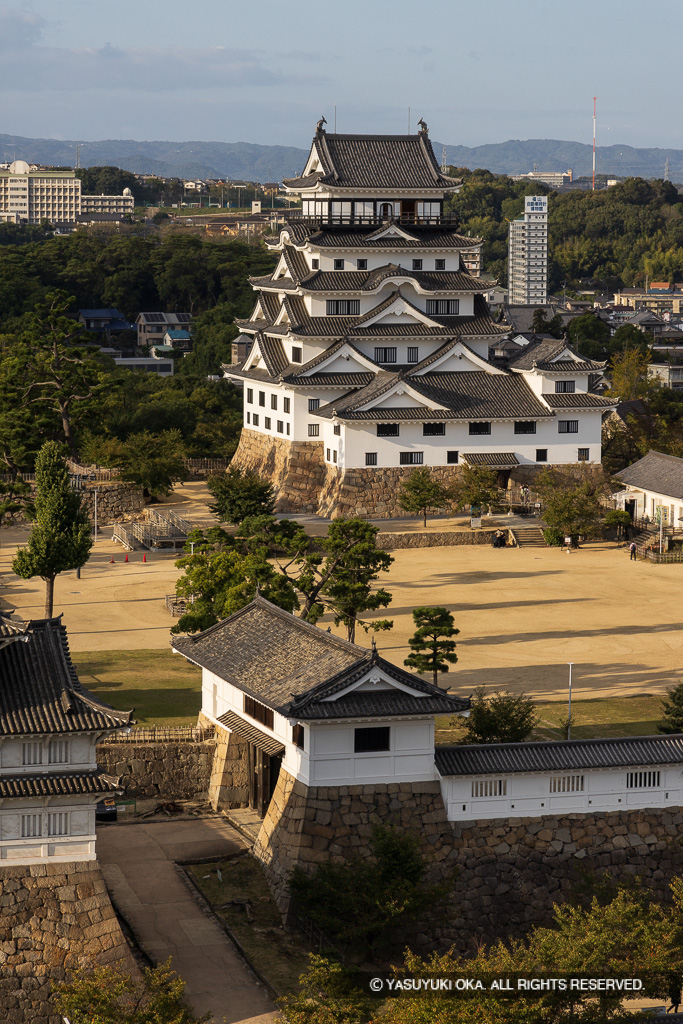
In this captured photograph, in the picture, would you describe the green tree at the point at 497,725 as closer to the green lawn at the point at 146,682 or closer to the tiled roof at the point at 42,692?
the green lawn at the point at 146,682

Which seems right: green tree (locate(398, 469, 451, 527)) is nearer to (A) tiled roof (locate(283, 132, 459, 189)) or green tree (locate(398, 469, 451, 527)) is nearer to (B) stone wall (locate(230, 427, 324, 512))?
(B) stone wall (locate(230, 427, 324, 512))

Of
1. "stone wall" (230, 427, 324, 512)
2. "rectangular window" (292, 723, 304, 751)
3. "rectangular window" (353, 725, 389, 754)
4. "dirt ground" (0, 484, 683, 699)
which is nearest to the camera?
"rectangular window" (353, 725, 389, 754)

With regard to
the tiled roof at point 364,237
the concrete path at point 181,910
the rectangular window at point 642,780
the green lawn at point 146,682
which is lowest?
the concrete path at point 181,910

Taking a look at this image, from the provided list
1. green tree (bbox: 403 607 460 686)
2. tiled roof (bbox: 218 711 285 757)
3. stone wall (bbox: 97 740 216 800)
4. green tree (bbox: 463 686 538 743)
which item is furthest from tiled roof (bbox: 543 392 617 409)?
tiled roof (bbox: 218 711 285 757)

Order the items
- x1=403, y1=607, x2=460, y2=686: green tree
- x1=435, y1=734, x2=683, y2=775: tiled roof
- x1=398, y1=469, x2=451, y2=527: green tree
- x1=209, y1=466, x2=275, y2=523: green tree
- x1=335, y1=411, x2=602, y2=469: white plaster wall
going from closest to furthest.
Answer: x1=435, y1=734, x2=683, y2=775: tiled roof, x1=403, y1=607, x2=460, y2=686: green tree, x1=209, y1=466, x2=275, y2=523: green tree, x1=398, y1=469, x2=451, y2=527: green tree, x1=335, y1=411, x2=602, y2=469: white plaster wall

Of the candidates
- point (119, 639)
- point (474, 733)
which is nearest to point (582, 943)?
point (474, 733)

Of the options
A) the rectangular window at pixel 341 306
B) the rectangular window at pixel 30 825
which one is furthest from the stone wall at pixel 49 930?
the rectangular window at pixel 341 306
